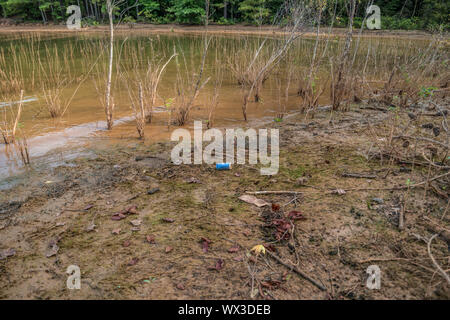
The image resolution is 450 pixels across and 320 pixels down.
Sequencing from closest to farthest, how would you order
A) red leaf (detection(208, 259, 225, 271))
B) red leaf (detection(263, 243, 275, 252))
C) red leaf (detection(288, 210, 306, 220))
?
red leaf (detection(208, 259, 225, 271)) → red leaf (detection(263, 243, 275, 252)) → red leaf (detection(288, 210, 306, 220))

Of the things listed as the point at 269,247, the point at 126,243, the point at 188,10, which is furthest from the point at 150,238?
the point at 188,10

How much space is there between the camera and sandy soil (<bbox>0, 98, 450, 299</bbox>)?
1748 millimetres

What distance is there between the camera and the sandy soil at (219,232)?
1.75 m

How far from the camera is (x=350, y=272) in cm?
181

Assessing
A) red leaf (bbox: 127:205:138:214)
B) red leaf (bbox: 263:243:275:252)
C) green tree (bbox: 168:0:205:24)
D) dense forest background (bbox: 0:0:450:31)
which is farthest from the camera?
green tree (bbox: 168:0:205:24)

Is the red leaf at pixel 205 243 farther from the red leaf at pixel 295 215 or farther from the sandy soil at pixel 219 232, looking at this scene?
the red leaf at pixel 295 215

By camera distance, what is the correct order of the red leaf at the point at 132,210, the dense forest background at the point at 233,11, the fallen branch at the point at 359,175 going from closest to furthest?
the red leaf at the point at 132,210
the fallen branch at the point at 359,175
the dense forest background at the point at 233,11

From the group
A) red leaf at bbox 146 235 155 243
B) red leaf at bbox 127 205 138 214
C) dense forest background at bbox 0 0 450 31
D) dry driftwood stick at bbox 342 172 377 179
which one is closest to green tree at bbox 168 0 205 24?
dense forest background at bbox 0 0 450 31

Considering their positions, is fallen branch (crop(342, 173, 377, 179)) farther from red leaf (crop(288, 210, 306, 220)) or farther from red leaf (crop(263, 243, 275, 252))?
red leaf (crop(263, 243, 275, 252))

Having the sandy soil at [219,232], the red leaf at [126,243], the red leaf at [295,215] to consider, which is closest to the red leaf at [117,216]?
the sandy soil at [219,232]

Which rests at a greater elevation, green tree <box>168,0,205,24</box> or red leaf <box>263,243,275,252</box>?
green tree <box>168,0,205,24</box>

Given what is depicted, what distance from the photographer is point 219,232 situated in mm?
2203

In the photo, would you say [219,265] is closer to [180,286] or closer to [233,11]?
[180,286]
